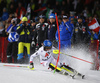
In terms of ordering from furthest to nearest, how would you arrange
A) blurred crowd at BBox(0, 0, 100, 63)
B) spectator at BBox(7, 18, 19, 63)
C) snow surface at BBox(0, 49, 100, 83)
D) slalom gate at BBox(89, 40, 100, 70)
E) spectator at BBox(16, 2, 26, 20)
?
1. spectator at BBox(16, 2, 26, 20)
2. spectator at BBox(7, 18, 19, 63)
3. blurred crowd at BBox(0, 0, 100, 63)
4. slalom gate at BBox(89, 40, 100, 70)
5. snow surface at BBox(0, 49, 100, 83)

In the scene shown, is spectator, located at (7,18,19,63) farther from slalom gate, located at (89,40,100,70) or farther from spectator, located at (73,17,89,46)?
slalom gate, located at (89,40,100,70)

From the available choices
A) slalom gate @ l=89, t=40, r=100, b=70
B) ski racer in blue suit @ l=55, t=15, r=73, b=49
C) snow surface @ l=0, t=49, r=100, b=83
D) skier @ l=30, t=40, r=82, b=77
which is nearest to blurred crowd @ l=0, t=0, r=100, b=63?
ski racer in blue suit @ l=55, t=15, r=73, b=49

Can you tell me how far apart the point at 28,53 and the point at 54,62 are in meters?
1.97

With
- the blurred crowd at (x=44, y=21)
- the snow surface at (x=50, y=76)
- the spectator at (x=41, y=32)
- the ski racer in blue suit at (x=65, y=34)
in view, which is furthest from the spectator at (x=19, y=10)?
the snow surface at (x=50, y=76)

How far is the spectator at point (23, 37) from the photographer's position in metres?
7.94

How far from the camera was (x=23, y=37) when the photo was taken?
26.5 ft

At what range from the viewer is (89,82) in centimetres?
480

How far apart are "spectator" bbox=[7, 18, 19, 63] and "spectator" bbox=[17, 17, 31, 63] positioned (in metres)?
0.28

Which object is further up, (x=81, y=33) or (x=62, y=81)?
(x=81, y=33)

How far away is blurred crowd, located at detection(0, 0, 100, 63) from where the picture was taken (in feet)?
23.8

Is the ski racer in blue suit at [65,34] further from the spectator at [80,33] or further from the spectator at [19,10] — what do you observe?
the spectator at [19,10]

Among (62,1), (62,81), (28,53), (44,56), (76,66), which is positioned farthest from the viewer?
(62,1)

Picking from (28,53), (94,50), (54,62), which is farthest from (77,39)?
(28,53)

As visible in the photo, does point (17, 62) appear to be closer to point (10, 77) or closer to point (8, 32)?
point (8, 32)
